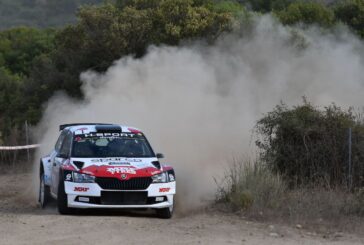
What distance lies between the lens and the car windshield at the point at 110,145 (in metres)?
15.7

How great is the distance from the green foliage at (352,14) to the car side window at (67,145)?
873 inches

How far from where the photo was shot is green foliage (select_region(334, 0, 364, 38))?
36.9 m

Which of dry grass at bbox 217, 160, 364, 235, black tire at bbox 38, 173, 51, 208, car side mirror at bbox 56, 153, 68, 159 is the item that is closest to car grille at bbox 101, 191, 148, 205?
car side mirror at bbox 56, 153, 68, 159

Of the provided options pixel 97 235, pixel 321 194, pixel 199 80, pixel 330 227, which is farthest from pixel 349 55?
pixel 97 235

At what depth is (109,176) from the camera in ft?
47.5

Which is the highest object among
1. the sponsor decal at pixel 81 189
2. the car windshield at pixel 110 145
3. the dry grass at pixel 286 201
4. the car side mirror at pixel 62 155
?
the car windshield at pixel 110 145

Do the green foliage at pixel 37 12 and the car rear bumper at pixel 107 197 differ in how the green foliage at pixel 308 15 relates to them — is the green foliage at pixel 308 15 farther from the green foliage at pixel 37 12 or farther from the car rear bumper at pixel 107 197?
the green foliage at pixel 37 12

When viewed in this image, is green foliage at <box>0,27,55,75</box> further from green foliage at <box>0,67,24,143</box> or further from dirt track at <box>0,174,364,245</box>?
dirt track at <box>0,174,364,245</box>

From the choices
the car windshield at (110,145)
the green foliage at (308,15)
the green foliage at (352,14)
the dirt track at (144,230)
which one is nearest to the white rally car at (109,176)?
the car windshield at (110,145)

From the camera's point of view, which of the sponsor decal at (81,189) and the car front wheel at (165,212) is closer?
the sponsor decal at (81,189)

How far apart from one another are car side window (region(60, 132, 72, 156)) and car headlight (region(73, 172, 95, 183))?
1.23 metres

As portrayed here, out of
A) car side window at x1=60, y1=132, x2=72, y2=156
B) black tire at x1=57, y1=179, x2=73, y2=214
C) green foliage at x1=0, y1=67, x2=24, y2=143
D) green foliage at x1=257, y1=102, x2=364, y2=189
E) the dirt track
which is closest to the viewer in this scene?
the dirt track

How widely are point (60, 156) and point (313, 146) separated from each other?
524cm

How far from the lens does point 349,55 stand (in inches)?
1141
